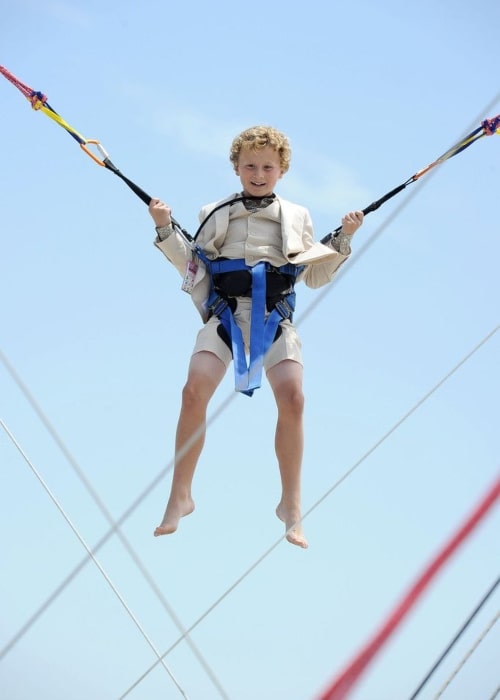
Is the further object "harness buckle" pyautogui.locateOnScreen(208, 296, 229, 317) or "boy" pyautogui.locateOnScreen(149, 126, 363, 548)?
"harness buckle" pyautogui.locateOnScreen(208, 296, 229, 317)

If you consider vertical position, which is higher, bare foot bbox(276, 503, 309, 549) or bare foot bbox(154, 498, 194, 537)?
bare foot bbox(154, 498, 194, 537)

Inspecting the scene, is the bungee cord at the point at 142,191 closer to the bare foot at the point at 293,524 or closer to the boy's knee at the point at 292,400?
the boy's knee at the point at 292,400

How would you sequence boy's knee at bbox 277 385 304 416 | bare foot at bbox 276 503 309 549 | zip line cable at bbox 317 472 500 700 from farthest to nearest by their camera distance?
boy's knee at bbox 277 385 304 416 → bare foot at bbox 276 503 309 549 → zip line cable at bbox 317 472 500 700

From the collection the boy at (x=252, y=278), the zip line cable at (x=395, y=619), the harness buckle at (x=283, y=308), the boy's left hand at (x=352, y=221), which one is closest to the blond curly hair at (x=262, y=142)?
the boy at (x=252, y=278)

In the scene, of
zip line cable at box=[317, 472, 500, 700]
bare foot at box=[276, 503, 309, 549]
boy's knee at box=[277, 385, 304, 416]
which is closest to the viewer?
zip line cable at box=[317, 472, 500, 700]

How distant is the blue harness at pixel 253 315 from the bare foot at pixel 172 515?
56cm

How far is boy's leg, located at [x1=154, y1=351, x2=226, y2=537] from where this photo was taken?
482cm

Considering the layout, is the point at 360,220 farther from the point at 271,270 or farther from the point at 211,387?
the point at 211,387

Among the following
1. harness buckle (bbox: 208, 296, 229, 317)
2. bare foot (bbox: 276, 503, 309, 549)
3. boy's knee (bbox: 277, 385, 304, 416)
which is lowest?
bare foot (bbox: 276, 503, 309, 549)

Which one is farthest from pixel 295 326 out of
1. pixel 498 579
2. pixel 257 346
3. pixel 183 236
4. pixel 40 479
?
pixel 498 579

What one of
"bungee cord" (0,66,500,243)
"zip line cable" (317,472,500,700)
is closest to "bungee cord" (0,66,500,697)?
"bungee cord" (0,66,500,243)

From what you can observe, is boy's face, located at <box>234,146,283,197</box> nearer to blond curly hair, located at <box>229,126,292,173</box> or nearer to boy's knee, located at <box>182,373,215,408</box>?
blond curly hair, located at <box>229,126,292,173</box>

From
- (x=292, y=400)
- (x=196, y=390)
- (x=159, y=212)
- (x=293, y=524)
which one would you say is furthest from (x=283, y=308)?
(x=293, y=524)

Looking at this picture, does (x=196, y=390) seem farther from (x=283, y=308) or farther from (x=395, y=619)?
(x=395, y=619)
